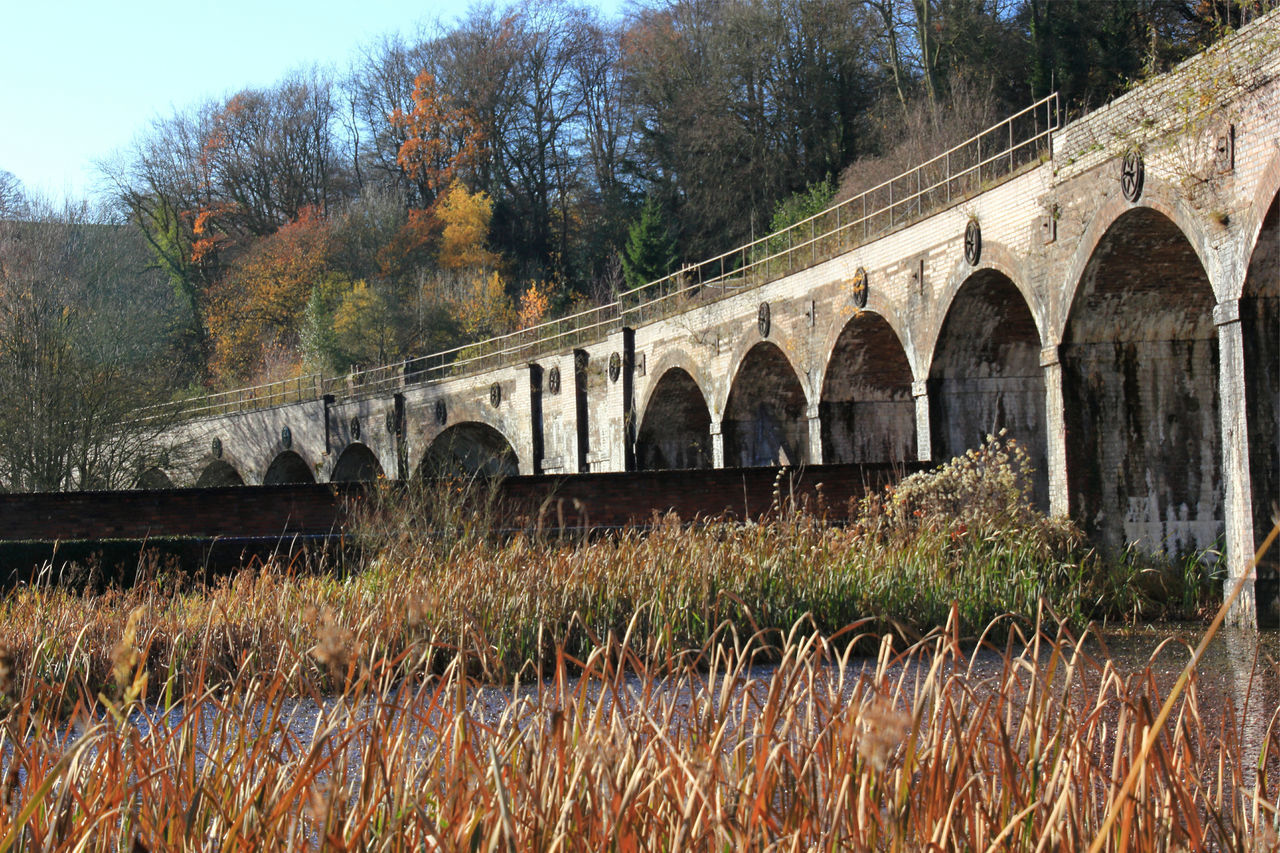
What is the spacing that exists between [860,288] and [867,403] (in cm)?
214

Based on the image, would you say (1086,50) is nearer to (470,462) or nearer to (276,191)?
(470,462)

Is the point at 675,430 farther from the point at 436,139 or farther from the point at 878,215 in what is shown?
the point at 436,139

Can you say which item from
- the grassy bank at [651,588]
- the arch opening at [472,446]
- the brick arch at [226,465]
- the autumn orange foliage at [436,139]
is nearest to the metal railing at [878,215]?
the grassy bank at [651,588]

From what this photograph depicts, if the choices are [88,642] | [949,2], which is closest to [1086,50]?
[949,2]

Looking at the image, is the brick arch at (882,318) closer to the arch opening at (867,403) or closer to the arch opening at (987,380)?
the arch opening at (867,403)

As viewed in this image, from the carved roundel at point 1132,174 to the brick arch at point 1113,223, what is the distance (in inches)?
2.7

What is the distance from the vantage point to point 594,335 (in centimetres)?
2675

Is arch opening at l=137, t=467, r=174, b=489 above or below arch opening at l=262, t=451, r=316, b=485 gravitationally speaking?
below

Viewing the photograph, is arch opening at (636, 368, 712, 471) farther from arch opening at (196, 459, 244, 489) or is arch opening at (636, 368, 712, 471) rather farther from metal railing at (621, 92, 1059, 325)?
arch opening at (196, 459, 244, 489)

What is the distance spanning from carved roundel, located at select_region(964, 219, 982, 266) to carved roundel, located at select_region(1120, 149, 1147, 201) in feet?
9.62

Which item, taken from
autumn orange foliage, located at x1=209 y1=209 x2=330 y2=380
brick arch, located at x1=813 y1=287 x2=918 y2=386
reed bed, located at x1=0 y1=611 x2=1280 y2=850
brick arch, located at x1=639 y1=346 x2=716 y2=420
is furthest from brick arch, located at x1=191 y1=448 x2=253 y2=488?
reed bed, located at x1=0 y1=611 x2=1280 y2=850

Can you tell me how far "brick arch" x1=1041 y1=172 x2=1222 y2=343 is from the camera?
10.0 m

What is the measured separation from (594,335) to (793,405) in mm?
6781

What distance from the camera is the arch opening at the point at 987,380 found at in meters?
14.8
